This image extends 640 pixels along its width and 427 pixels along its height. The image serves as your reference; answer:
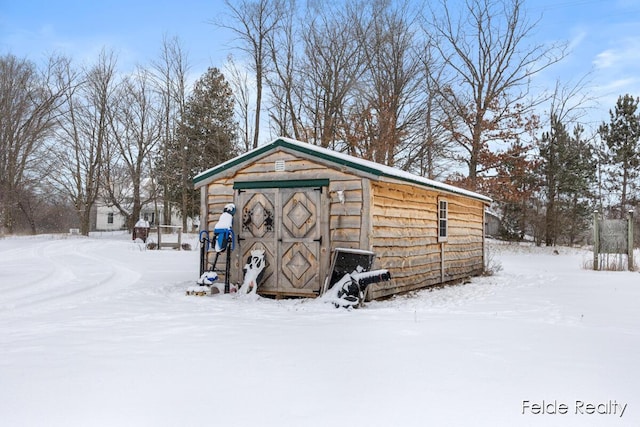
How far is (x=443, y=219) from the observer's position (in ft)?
36.7

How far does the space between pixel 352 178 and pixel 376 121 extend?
→ 50.1ft

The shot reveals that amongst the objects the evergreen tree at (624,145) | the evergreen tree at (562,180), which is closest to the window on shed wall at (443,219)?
the evergreen tree at (562,180)

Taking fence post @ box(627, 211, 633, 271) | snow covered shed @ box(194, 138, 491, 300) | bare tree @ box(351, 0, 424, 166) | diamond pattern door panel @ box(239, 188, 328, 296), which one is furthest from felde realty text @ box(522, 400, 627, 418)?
bare tree @ box(351, 0, 424, 166)

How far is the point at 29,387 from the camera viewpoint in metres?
3.45

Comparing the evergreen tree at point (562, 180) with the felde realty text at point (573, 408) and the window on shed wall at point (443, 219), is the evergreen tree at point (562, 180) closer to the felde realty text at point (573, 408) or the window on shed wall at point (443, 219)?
the window on shed wall at point (443, 219)

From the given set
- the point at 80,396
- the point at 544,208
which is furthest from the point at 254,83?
the point at 80,396

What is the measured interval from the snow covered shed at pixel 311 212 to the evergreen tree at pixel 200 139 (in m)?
19.8

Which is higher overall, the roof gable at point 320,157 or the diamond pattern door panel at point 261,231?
the roof gable at point 320,157

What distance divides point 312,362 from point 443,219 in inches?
306

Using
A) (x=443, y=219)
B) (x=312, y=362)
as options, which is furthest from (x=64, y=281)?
(x=443, y=219)

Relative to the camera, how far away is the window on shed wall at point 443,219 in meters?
11.0

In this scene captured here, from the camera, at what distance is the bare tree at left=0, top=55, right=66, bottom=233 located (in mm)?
28156

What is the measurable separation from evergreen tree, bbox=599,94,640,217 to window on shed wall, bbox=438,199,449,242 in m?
23.0

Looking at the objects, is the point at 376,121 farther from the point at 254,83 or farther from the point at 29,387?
the point at 29,387
